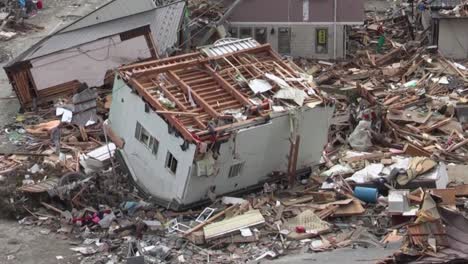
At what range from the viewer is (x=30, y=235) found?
19.7m

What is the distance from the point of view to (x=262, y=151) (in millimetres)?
21125

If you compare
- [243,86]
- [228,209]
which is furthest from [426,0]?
[228,209]

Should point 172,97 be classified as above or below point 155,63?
below

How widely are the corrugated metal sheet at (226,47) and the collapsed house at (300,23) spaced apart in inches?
434

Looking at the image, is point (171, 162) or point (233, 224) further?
point (171, 162)

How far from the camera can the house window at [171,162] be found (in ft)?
67.3

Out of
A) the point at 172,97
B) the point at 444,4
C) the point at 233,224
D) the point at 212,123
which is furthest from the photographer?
the point at 444,4

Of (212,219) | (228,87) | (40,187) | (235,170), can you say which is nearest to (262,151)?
(235,170)

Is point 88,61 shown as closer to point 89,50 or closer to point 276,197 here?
point 89,50

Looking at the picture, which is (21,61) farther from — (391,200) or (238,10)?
(391,200)

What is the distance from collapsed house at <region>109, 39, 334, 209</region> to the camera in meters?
20.2

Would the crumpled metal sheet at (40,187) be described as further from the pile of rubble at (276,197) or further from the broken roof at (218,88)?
the broken roof at (218,88)

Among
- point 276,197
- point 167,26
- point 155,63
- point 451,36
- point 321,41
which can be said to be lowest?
point 276,197

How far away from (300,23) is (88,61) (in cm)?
1034
